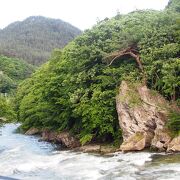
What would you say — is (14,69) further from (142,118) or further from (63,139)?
(142,118)

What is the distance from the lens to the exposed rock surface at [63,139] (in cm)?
3662

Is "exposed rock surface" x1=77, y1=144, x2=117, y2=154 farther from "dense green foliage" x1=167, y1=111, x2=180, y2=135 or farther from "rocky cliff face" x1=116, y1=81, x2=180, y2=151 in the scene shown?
"dense green foliage" x1=167, y1=111, x2=180, y2=135

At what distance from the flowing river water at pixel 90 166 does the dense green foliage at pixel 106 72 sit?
400 cm

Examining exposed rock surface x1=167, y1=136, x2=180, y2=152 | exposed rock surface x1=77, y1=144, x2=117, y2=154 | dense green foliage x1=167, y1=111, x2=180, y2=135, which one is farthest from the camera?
exposed rock surface x1=77, y1=144, x2=117, y2=154

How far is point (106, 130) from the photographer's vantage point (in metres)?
33.8

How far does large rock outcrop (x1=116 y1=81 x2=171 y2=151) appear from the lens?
2941cm

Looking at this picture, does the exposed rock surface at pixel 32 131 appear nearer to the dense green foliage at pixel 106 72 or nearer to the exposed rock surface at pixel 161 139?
the dense green foliage at pixel 106 72

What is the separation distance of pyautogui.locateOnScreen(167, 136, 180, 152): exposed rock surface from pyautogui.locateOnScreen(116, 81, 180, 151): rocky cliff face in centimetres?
39

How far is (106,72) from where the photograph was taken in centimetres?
3444

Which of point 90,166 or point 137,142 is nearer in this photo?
point 90,166

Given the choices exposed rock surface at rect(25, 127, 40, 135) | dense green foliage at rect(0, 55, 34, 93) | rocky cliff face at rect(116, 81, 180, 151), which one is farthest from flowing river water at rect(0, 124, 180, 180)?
dense green foliage at rect(0, 55, 34, 93)

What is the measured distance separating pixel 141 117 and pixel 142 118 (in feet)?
0.33

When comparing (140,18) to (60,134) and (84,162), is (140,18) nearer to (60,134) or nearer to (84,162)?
(60,134)

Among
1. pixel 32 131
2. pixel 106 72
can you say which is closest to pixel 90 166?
pixel 106 72
